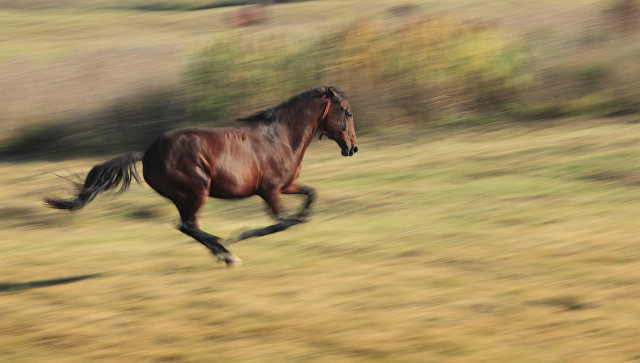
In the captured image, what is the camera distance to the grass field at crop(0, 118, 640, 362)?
6.78 m

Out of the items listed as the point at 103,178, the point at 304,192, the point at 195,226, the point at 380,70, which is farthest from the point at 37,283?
the point at 380,70

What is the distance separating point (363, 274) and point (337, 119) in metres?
1.43

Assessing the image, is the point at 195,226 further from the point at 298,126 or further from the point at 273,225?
the point at 298,126

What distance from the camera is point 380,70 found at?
70.4ft

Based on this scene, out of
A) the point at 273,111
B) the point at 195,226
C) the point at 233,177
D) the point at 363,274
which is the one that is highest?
the point at 273,111

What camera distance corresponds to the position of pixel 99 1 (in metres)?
58.3

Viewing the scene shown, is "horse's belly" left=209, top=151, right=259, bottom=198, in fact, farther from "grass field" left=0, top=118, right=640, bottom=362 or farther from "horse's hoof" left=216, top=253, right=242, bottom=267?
"grass field" left=0, top=118, right=640, bottom=362

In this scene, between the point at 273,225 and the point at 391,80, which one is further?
the point at 391,80

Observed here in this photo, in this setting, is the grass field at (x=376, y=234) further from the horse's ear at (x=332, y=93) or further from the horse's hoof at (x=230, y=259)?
the horse's ear at (x=332, y=93)

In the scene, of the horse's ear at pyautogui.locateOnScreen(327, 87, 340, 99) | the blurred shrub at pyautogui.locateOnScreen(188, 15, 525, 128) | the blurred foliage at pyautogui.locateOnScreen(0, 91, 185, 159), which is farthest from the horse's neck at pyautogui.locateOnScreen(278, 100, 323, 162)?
the blurred foliage at pyautogui.locateOnScreen(0, 91, 185, 159)

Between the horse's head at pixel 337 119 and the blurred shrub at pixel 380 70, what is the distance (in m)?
11.2

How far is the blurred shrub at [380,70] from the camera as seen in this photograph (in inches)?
834

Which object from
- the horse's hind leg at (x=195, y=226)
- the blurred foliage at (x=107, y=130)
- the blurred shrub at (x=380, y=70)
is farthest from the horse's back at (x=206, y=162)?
the blurred foliage at (x=107, y=130)

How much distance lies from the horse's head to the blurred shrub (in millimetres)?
11193
